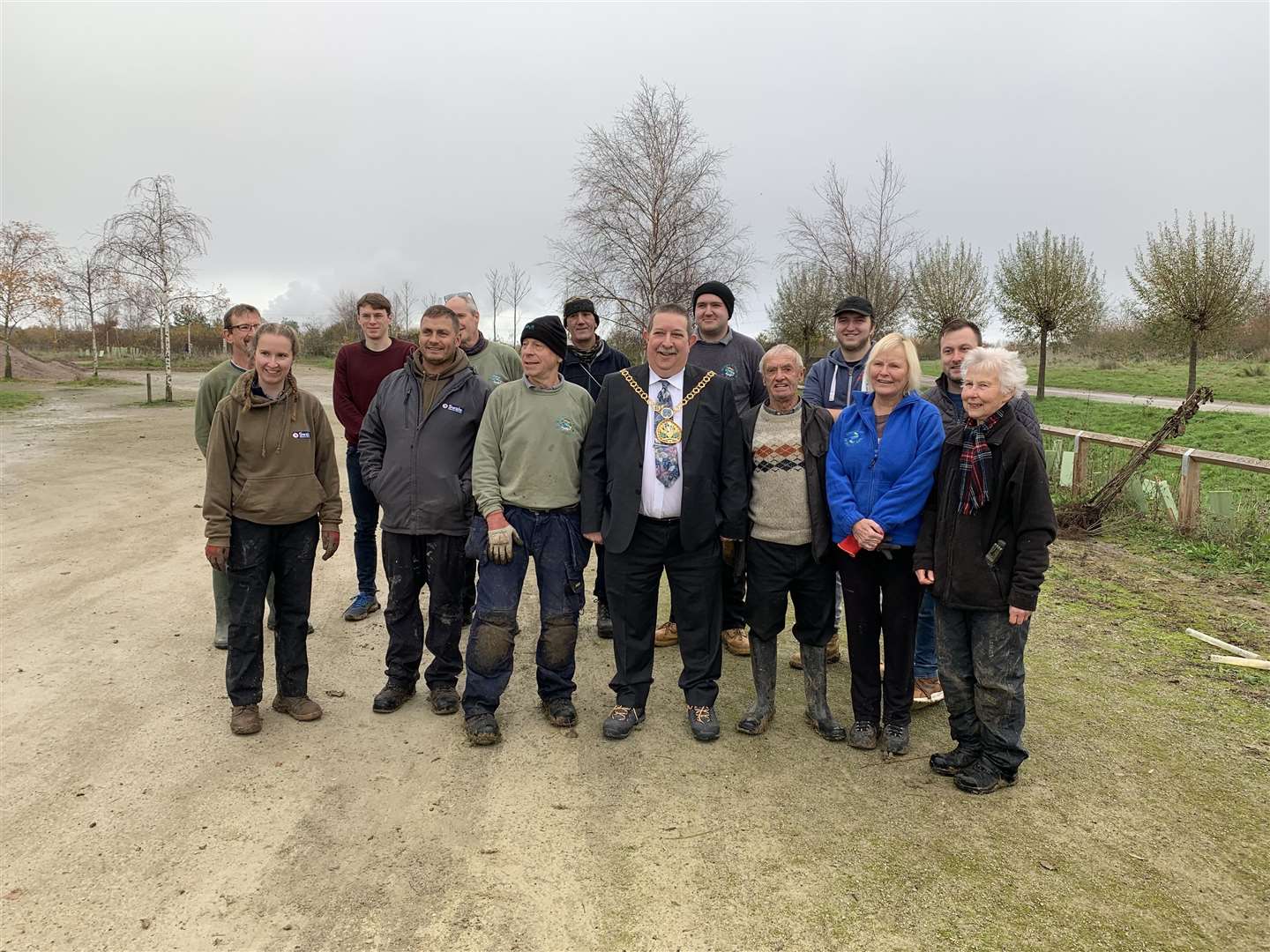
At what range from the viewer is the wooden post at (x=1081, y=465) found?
862cm

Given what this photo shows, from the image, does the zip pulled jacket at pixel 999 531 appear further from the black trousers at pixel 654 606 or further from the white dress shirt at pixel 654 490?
the white dress shirt at pixel 654 490

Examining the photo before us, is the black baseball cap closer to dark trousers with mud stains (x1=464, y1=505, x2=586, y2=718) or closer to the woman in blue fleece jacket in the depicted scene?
the woman in blue fleece jacket

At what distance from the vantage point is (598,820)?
3076 mm

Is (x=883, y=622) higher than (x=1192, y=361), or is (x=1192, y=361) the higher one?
(x=1192, y=361)

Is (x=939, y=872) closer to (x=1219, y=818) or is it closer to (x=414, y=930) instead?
(x=1219, y=818)

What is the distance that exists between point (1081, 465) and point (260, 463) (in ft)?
28.2

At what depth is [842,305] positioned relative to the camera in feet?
14.8

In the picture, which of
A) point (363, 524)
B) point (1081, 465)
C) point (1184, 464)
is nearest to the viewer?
point (363, 524)

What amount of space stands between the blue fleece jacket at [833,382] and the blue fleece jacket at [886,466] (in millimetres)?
906

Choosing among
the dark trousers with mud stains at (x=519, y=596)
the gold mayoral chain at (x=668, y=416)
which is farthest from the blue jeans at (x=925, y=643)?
the dark trousers with mud stains at (x=519, y=596)

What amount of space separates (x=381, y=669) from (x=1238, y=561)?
280 inches

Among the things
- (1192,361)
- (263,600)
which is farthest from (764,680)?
(1192,361)

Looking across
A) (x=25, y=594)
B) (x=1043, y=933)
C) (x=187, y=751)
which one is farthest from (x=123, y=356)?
(x=1043, y=933)

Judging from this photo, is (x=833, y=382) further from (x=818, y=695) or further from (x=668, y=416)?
(x=818, y=695)
